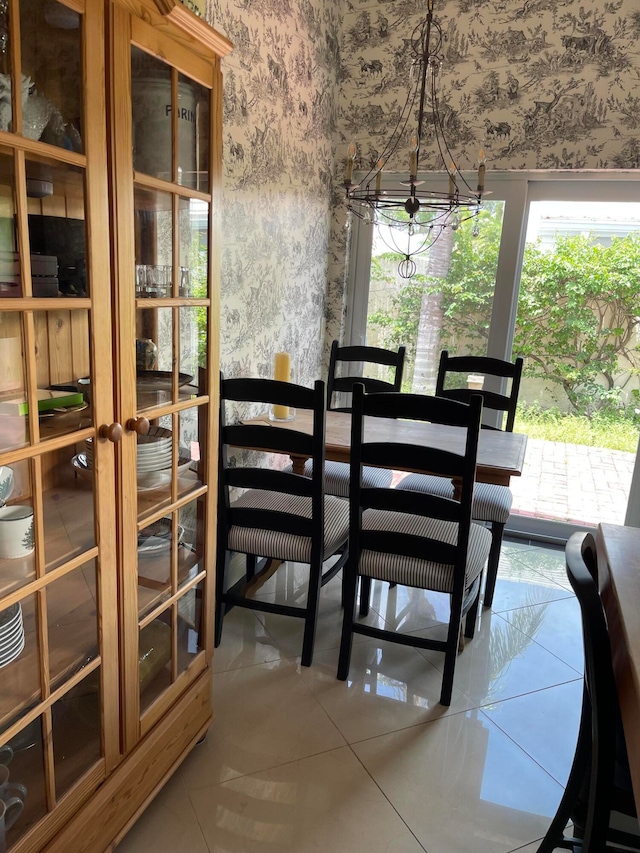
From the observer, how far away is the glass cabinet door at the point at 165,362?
1.31 m

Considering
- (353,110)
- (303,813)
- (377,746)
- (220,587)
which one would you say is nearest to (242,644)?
(220,587)

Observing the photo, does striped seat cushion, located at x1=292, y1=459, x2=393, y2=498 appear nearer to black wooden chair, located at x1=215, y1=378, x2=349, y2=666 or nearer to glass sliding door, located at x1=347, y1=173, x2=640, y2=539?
black wooden chair, located at x1=215, y1=378, x2=349, y2=666

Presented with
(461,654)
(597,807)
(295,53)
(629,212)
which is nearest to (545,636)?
(461,654)

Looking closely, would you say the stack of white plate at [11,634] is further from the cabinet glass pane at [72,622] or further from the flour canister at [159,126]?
the flour canister at [159,126]

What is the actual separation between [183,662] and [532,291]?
2787 mm

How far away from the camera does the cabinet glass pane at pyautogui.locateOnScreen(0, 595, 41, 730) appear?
114cm

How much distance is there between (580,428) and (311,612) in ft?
6.95

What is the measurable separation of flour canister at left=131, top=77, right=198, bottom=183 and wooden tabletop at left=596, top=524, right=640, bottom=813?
133cm

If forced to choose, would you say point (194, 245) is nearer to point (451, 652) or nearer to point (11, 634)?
point (11, 634)

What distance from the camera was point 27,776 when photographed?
1.23m

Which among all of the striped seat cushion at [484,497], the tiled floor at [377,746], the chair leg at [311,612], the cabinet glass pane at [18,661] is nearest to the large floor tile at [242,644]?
the tiled floor at [377,746]

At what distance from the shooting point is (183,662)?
1757 mm

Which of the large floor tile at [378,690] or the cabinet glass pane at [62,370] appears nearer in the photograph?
the cabinet glass pane at [62,370]

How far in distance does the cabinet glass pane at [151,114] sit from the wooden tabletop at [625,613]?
1325mm
